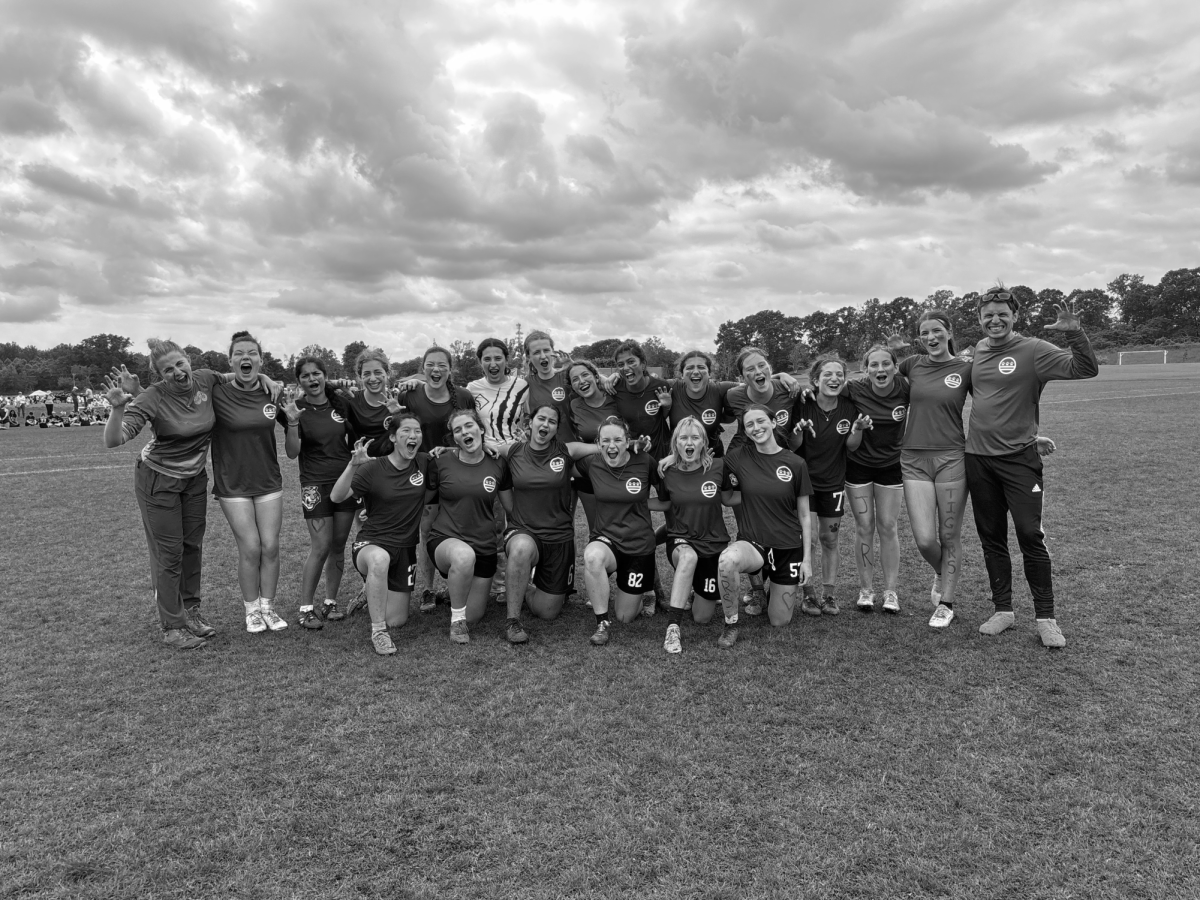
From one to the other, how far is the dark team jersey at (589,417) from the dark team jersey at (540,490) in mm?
390

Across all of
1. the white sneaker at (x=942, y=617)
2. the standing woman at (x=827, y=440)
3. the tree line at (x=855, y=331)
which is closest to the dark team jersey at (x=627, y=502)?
the standing woman at (x=827, y=440)

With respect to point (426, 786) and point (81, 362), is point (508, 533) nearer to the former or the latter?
point (426, 786)

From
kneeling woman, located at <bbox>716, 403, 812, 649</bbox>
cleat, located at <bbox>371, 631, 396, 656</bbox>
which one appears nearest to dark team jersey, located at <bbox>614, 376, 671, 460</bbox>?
kneeling woman, located at <bbox>716, 403, 812, 649</bbox>

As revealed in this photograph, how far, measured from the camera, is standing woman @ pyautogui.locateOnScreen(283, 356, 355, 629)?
5.25 meters

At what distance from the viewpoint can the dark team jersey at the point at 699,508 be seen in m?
5.14

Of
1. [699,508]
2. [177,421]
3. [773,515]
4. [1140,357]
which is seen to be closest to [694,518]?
[699,508]

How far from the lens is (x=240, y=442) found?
197 inches

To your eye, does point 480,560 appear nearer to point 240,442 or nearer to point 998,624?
point 240,442

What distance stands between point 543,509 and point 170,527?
2.54 meters

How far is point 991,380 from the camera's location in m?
4.87

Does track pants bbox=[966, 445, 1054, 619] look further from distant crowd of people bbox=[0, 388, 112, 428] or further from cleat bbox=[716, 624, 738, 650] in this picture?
distant crowd of people bbox=[0, 388, 112, 428]

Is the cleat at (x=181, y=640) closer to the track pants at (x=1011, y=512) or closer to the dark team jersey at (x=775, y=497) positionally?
the dark team jersey at (x=775, y=497)

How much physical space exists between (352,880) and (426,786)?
0.60 metres

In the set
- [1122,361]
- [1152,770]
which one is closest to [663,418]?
[1152,770]
